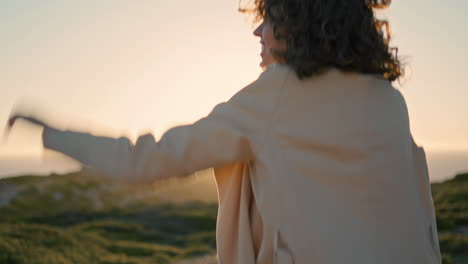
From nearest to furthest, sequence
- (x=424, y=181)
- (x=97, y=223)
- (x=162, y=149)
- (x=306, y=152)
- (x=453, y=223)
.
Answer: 1. (x=162, y=149)
2. (x=306, y=152)
3. (x=424, y=181)
4. (x=453, y=223)
5. (x=97, y=223)

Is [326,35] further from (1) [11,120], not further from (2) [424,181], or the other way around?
(1) [11,120]

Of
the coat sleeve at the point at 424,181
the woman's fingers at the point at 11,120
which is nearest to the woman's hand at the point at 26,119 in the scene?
the woman's fingers at the point at 11,120

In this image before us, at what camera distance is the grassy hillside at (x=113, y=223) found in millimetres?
7516

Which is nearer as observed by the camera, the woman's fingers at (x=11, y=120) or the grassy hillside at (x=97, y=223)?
the woman's fingers at (x=11, y=120)

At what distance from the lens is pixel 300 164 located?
1899 millimetres

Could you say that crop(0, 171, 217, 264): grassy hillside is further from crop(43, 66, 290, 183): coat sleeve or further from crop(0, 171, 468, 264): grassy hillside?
crop(43, 66, 290, 183): coat sleeve

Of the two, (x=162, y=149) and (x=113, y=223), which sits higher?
(x=162, y=149)

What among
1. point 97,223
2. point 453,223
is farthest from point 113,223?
point 453,223

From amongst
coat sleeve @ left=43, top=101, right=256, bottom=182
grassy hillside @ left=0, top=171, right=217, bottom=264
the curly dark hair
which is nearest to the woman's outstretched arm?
coat sleeve @ left=43, top=101, right=256, bottom=182

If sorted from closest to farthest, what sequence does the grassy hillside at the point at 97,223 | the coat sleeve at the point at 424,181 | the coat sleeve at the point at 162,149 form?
1. the coat sleeve at the point at 162,149
2. the coat sleeve at the point at 424,181
3. the grassy hillside at the point at 97,223

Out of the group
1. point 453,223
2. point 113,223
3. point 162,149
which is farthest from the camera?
point 113,223

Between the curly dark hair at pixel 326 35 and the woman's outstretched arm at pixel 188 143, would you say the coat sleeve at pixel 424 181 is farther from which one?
the woman's outstretched arm at pixel 188 143

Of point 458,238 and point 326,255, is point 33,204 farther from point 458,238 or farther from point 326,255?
point 326,255

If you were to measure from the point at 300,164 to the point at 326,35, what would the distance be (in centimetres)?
47
